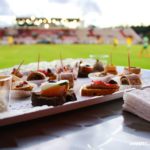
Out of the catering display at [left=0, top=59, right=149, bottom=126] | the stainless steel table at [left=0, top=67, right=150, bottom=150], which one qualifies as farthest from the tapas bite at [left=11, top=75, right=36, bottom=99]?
the stainless steel table at [left=0, top=67, right=150, bottom=150]

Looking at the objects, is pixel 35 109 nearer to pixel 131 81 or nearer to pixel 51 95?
pixel 51 95

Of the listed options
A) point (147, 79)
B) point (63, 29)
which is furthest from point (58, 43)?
point (147, 79)

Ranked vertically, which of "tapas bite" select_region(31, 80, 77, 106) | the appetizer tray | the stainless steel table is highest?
"tapas bite" select_region(31, 80, 77, 106)

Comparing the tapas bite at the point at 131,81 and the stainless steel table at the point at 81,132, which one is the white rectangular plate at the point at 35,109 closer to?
the stainless steel table at the point at 81,132

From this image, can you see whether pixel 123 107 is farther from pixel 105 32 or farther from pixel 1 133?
pixel 105 32

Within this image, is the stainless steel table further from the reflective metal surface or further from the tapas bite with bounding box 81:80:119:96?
the tapas bite with bounding box 81:80:119:96

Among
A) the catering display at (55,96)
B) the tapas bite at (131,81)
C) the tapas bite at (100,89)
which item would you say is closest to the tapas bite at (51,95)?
the catering display at (55,96)

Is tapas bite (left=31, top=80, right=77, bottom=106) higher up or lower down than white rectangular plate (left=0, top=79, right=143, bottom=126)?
higher up

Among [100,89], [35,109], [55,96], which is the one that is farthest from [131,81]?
[35,109]

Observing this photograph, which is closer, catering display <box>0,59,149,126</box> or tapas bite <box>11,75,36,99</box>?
catering display <box>0,59,149,126</box>
